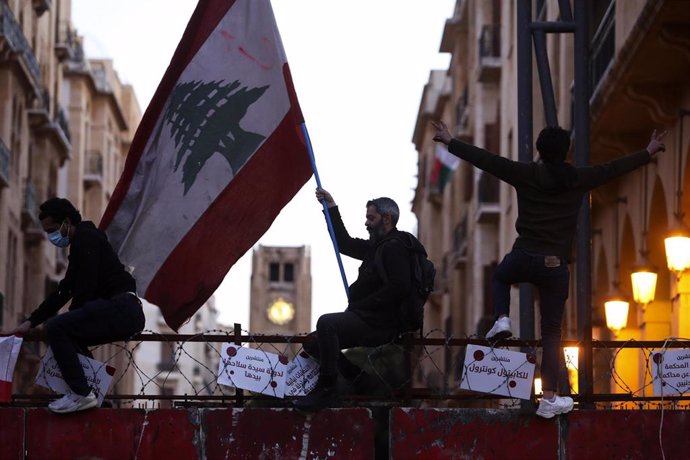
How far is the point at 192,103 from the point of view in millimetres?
15133

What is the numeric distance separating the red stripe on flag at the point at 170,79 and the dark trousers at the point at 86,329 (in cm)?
177

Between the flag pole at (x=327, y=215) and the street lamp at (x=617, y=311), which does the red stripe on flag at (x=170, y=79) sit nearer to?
the flag pole at (x=327, y=215)

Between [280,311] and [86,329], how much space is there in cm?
17870

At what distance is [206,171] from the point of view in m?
15.0

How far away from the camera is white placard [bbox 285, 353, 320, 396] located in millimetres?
13145

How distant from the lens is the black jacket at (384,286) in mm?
12836

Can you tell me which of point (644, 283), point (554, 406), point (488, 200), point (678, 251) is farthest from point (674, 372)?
point (488, 200)

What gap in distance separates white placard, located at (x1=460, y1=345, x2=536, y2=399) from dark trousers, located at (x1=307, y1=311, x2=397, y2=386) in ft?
1.97

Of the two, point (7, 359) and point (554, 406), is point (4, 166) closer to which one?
point (7, 359)

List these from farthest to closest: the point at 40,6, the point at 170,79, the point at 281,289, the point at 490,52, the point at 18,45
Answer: the point at 281,289, the point at 40,6, the point at 18,45, the point at 490,52, the point at 170,79

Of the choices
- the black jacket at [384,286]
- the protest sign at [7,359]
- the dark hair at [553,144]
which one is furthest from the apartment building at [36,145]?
the dark hair at [553,144]

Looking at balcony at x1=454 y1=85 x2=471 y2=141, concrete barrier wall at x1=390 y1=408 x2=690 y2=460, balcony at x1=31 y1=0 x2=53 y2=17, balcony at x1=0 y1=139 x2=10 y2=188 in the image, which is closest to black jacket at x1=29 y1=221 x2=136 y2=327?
concrete barrier wall at x1=390 y1=408 x2=690 y2=460

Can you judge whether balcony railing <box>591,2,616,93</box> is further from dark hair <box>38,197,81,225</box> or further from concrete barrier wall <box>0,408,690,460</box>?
dark hair <box>38,197,81,225</box>

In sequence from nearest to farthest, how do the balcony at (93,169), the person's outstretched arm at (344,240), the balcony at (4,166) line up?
the person's outstretched arm at (344,240) → the balcony at (4,166) → the balcony at (93,169)
